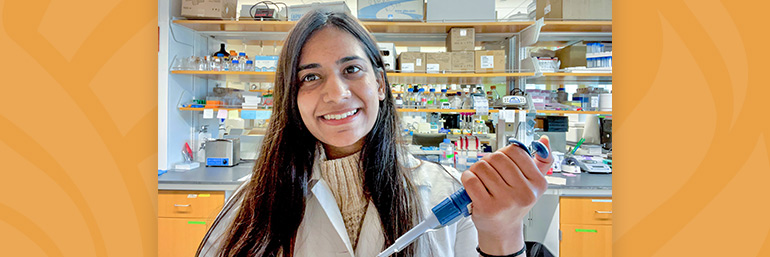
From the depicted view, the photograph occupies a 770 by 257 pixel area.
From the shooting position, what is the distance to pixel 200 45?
291cm

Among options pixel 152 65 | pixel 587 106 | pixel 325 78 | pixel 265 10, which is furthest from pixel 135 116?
pixel 587 106

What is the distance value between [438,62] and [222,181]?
154 cm

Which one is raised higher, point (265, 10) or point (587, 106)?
point (265, 10)

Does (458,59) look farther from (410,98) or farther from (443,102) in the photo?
(410,98)

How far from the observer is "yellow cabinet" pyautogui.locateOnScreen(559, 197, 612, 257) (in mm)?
2176

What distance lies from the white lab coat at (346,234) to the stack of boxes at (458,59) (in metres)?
1.79

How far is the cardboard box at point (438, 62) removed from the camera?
8.47 feet

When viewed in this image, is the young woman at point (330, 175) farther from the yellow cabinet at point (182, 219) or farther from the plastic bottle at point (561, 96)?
the plastic bottle at point (561, 96)

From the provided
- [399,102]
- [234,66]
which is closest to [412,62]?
[399,102]

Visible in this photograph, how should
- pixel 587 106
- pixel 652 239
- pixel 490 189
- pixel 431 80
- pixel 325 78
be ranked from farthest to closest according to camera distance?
pixel 431 80 → pixel 587 106 → pixel 325 78 → pixel 490 189 → pixel 652 239

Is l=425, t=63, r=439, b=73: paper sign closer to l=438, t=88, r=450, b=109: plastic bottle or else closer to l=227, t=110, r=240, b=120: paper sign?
l=438, t=88, r=450, b=109: plastic bottle

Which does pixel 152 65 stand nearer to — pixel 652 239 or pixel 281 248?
pixel 281 248

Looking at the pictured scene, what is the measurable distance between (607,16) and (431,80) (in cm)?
122

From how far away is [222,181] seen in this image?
220 cm
